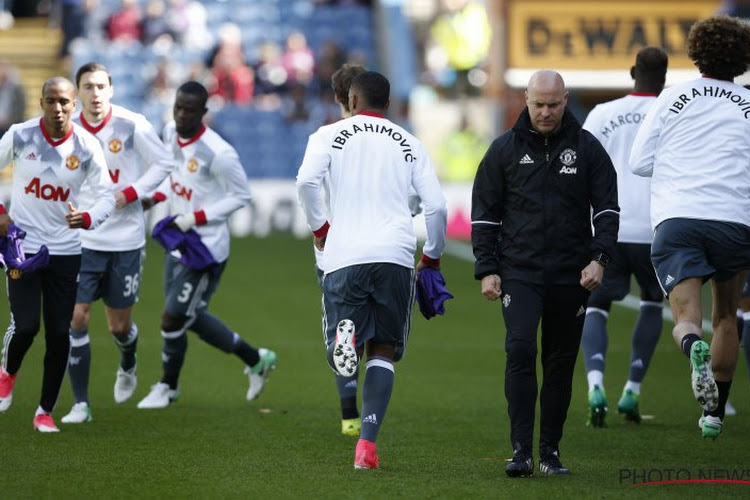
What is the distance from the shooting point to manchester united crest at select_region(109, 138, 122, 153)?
10.2m

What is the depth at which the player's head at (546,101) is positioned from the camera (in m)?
7.51

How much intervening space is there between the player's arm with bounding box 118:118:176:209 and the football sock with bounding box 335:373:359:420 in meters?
1.97

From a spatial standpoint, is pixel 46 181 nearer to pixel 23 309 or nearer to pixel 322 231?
pixel 23 309

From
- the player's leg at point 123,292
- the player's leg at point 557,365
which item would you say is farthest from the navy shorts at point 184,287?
the player's leg at point 557,365

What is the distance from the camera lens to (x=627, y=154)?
9.98 metres

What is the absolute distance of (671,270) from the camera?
7.93 metres

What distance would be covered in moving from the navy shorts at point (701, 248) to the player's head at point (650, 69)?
2300 mm

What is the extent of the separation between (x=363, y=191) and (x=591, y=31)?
21620 mm

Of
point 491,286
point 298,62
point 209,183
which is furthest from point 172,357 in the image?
point 298,62

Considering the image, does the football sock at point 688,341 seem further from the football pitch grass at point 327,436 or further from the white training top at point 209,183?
the white training top at point 209,183

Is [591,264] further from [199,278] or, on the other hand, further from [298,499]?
[199,278]

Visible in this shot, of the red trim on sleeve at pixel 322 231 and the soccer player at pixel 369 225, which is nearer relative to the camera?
the soccer player at pixel 369 225

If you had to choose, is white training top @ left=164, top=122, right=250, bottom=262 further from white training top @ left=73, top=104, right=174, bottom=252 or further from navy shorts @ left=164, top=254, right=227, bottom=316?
white training top @ left=73, top=104, right=174, bottom=252

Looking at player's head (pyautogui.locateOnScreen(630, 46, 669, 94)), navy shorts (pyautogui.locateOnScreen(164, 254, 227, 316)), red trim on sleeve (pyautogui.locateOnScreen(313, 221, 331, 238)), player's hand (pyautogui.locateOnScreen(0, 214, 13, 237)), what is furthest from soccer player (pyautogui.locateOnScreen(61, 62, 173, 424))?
player's head (pyautogui.locateOnScreen(630, 46, 669, 94))
